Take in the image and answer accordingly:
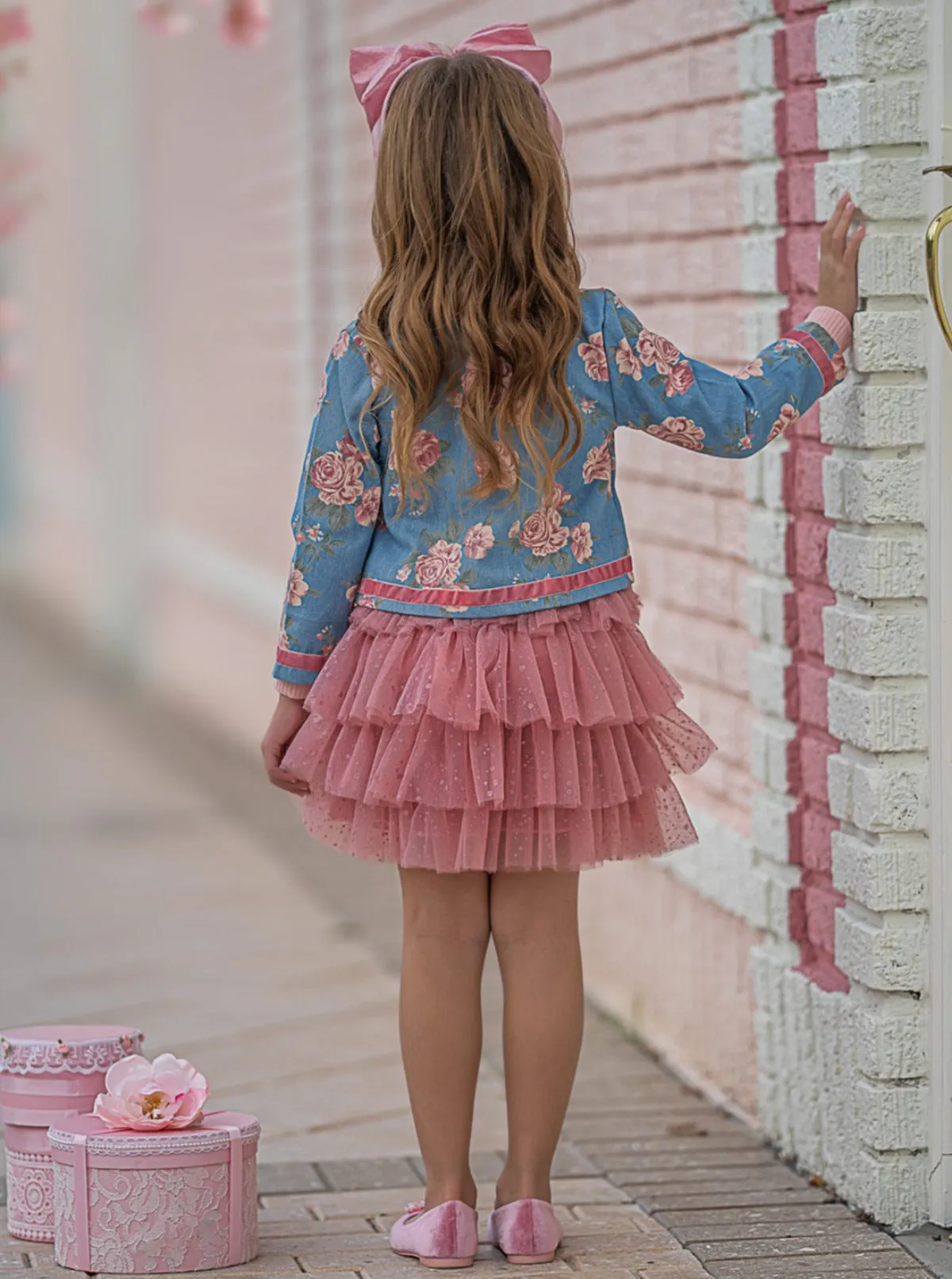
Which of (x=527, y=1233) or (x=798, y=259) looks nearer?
(x=527, y=1233)

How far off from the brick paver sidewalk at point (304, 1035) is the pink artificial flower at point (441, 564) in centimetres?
90

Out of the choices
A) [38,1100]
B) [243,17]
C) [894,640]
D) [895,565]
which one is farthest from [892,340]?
[243,17]

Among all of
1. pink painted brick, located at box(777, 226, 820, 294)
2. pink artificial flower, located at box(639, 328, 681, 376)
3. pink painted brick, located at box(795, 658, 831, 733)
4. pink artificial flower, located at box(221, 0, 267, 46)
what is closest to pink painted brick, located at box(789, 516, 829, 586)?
pink painted brick, located at box(795, 658, 831, 733)

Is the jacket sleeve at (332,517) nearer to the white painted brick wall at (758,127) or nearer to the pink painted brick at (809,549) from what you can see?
the pink painted brick at (809,549)

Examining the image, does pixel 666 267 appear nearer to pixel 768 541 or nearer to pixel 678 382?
pixel 768 541

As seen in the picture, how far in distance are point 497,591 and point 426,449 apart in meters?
0.20

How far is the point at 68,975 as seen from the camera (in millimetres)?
4484

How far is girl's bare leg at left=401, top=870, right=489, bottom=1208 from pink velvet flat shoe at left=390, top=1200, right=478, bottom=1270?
0.09ft

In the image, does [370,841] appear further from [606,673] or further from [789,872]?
[789,872]

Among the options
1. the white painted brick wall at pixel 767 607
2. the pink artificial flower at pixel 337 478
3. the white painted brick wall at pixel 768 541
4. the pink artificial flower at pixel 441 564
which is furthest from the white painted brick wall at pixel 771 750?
the pink artificial flower at pixel 337 478

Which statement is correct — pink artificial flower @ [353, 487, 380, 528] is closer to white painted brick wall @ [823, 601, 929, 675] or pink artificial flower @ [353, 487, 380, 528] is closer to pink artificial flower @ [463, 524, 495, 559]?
pink artificial flower @ [463, 524, 495, 559]

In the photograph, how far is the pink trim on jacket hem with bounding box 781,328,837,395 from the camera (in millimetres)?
2732

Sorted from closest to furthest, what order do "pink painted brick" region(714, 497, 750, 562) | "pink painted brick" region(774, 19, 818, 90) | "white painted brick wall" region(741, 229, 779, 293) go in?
"pink painted brick" region(774, 19, 818, 90)
"white painted brick wall" region(741, 229, 779, 293)
"pink painted brick" region(714, 497, 750, 562)

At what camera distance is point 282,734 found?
2.79 meters
